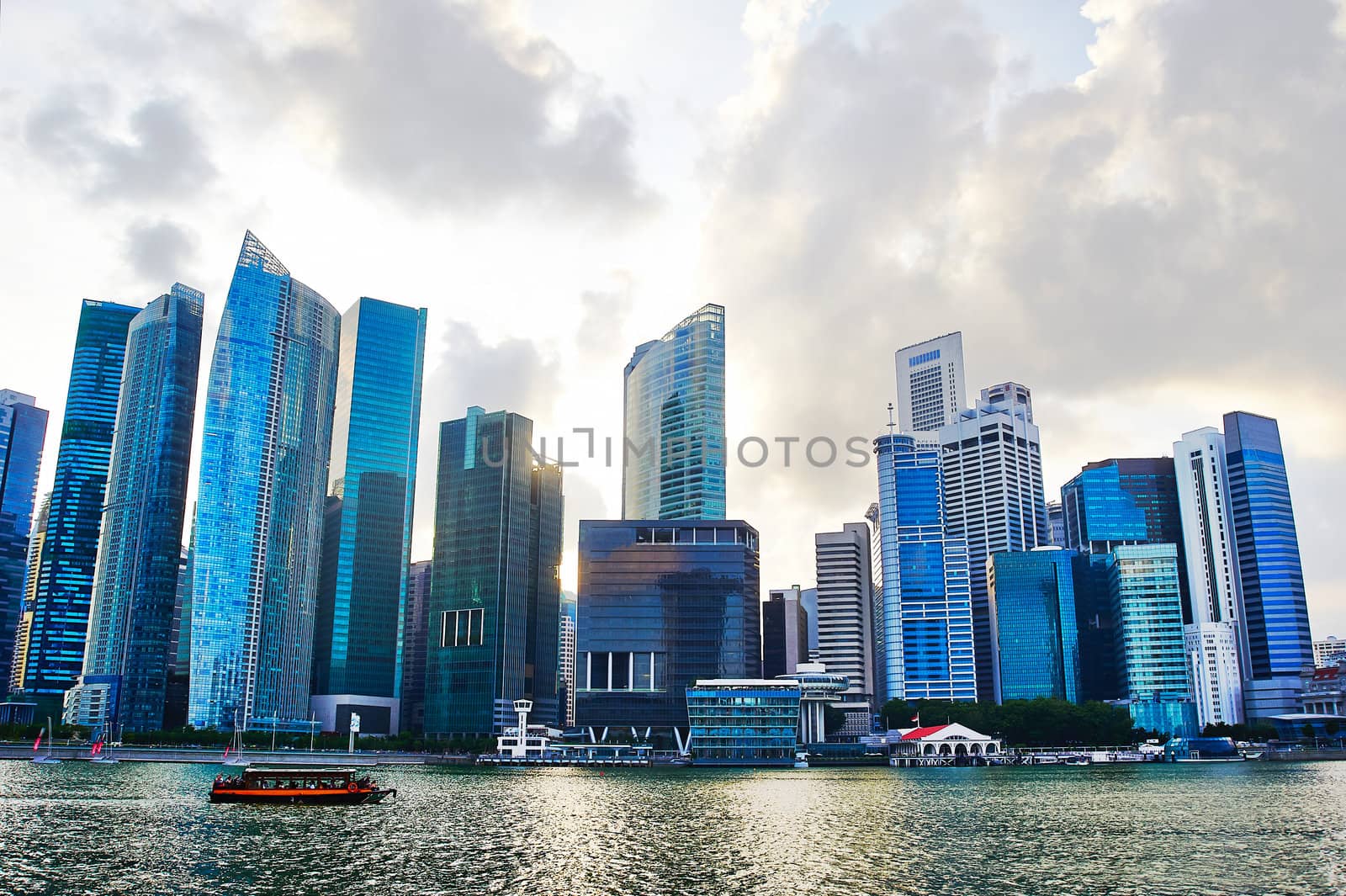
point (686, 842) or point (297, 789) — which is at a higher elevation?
point (297, 789)

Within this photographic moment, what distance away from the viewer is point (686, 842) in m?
78.5

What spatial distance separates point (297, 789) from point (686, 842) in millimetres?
51860

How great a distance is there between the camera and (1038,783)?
512ft

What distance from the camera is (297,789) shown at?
110500 millimetres

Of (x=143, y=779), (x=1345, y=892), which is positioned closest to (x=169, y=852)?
(x=1345, y=892)

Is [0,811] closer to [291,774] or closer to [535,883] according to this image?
[291,774]

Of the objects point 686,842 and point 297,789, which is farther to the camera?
point 297,789

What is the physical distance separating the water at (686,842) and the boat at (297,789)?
13.7 feet

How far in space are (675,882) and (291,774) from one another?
6693cm

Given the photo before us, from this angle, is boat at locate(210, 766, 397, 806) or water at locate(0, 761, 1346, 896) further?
boat at locate(210, 766, 397, 806)

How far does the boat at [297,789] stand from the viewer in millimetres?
108000

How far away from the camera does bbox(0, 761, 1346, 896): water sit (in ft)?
196

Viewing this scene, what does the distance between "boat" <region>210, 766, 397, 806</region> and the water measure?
13.7 ft

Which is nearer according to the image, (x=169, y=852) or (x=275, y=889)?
(x=275, y=889)
